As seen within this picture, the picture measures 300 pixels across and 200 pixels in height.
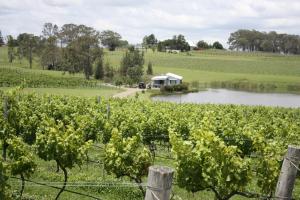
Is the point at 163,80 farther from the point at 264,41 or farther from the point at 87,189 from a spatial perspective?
the point at 264,41

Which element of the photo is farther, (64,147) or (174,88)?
(174,88)

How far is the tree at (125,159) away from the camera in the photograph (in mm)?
11655

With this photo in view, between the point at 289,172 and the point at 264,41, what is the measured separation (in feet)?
608

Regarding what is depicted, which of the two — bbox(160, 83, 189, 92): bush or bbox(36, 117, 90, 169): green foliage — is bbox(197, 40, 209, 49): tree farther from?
bbox(36, 117, 90, 169): green foliage

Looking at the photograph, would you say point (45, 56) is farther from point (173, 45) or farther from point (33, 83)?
point (173, 45)

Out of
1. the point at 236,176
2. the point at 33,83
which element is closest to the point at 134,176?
the point at 236,176

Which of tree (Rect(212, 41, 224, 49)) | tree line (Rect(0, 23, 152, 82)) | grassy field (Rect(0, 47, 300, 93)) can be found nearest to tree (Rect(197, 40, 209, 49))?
tree (Rect(212, 41, 224, 49))

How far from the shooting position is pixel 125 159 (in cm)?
1170

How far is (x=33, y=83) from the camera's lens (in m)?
68.4

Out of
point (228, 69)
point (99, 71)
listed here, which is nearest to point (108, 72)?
point (99, 71)

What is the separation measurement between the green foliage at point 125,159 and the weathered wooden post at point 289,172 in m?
4.94

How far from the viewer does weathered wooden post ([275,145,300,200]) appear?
7324 mm

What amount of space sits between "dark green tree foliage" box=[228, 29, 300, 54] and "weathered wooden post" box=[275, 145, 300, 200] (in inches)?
7230

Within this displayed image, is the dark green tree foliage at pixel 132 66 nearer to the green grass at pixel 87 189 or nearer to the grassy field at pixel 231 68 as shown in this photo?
the grassy field at pixel 231 68
